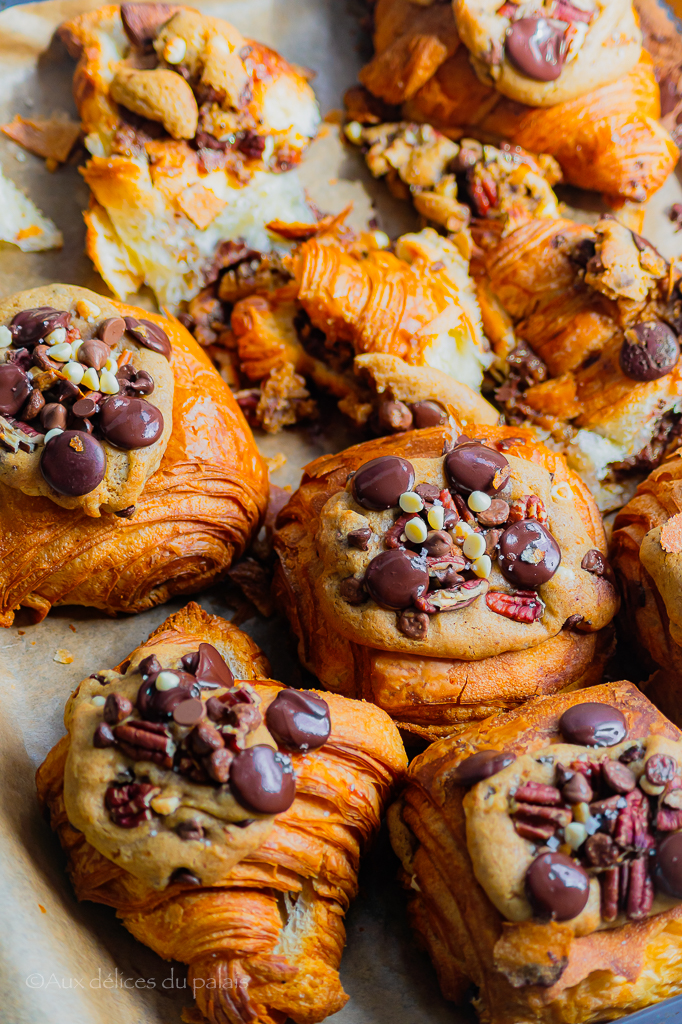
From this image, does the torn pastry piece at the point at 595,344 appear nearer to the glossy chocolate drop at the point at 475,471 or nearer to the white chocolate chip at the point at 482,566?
the glossy chocolate drop at the point at 475,471

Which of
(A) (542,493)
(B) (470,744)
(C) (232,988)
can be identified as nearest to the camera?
(C) (232,988)

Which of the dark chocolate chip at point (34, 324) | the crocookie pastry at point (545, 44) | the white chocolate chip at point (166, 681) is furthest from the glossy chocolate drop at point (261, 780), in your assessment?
the crocookie pastry at point (545, 44)

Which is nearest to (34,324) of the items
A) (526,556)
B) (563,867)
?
(526,556)

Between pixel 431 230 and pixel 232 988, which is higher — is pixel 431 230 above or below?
above

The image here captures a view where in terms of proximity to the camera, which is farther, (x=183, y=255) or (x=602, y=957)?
(x=183, y=255)

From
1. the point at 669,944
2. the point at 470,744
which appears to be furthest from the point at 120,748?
the point at 669,944

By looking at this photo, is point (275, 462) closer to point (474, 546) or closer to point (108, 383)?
point (108, 383)

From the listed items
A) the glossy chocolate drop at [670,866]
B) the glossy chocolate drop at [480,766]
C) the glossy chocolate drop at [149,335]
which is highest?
the glossy chocolate drop at [670,866]

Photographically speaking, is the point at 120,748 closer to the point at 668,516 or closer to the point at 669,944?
the point at 669,944
